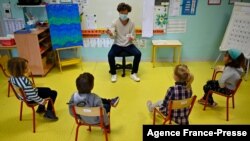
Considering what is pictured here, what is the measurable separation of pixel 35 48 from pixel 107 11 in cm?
138

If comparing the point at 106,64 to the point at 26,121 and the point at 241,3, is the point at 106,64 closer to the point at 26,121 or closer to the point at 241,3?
the point at 26,121

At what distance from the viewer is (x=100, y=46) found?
430 centimetres

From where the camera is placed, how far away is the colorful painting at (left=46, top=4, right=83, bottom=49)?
3.53 metres

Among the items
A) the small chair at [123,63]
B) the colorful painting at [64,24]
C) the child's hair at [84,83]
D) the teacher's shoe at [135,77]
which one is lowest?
the teacher's shoe at [135,77]

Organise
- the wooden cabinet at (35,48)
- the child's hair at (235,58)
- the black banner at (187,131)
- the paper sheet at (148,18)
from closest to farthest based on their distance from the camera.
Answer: the black banner at (187,131) → the child's hair at (235,58) → the wooden cabinet at (35,48) → the paper sheet at (148,18)

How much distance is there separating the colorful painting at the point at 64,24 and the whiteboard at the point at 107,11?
389mm

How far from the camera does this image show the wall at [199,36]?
4.04 meters

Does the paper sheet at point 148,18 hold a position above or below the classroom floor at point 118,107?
above

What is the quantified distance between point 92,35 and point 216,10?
2.31 meters

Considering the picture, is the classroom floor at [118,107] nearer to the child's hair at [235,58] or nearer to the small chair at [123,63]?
the small chair at [123,63]

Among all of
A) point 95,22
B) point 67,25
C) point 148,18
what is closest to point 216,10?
point 148,18

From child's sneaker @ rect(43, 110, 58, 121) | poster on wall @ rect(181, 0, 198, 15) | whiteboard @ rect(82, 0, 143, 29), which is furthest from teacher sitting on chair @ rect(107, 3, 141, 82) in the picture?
child's sneaker @ rect(43, 110, 58, 121)

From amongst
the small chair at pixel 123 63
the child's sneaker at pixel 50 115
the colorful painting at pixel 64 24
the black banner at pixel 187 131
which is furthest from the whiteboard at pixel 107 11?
the black banner at pixel 187 131

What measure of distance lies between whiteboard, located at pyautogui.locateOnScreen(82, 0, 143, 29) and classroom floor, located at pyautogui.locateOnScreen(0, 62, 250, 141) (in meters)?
0.84
